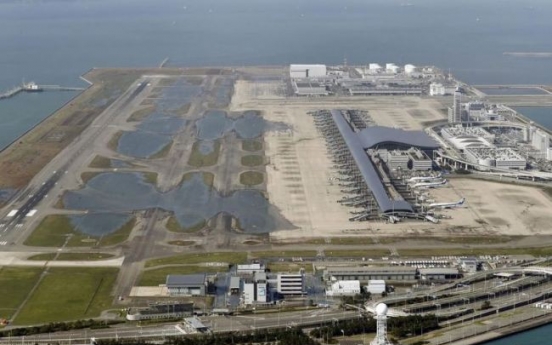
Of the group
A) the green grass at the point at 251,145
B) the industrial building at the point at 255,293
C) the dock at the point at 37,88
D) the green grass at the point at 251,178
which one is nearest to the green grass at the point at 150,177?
the green grass at the point at 251,178

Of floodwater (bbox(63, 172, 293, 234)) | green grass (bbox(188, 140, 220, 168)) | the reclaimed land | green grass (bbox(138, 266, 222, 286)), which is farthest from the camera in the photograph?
green grass (bbox(188, 140, 220, 168))

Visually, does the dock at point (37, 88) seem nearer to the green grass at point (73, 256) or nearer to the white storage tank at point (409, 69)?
the white storage tank at point (409, 69)

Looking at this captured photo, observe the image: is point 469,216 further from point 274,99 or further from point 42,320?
point 274,99

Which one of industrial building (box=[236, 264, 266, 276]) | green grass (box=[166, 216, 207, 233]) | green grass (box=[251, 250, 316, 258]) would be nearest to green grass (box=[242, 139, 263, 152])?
green grass (box=[166, 216, 207, 233])

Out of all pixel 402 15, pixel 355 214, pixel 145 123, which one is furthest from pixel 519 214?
pixel 402 15

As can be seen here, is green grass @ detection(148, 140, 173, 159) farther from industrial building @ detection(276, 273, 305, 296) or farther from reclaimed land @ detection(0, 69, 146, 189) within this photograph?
→ industrial building @ detection(276, 273, 305, 296)

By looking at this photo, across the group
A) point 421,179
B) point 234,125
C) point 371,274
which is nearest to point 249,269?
point 371,274

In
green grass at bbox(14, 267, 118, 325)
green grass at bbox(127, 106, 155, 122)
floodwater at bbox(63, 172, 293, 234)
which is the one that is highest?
green grass at bbox(127, 106, 155, 122)
